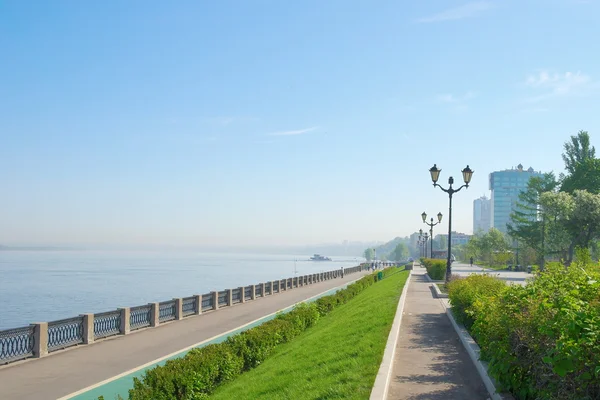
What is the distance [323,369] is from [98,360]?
29.8 feet

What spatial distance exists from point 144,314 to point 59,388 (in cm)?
1009

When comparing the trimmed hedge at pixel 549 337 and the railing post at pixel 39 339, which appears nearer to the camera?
the trimmed hedge at pixel 549 337

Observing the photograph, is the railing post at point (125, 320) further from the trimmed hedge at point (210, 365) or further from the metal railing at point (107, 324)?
the trimmed hedge at point (210, 365)

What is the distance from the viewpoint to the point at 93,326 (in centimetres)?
1914

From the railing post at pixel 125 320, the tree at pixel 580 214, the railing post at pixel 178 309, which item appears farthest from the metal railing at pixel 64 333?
the tree at pixel 580 214

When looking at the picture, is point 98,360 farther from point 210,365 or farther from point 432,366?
point 432,366

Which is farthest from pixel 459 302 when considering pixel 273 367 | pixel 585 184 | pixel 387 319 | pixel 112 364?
pixel 585 184

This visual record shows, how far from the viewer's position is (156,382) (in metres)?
9.83

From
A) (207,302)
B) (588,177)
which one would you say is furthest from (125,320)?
(588,177)

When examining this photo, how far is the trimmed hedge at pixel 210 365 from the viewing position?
9820 millimetres

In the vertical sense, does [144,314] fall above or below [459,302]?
below

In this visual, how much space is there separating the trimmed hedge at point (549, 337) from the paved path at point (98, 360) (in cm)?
1002

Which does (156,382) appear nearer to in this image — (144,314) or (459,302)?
(459,302)

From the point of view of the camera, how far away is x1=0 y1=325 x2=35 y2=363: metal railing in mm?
15203
